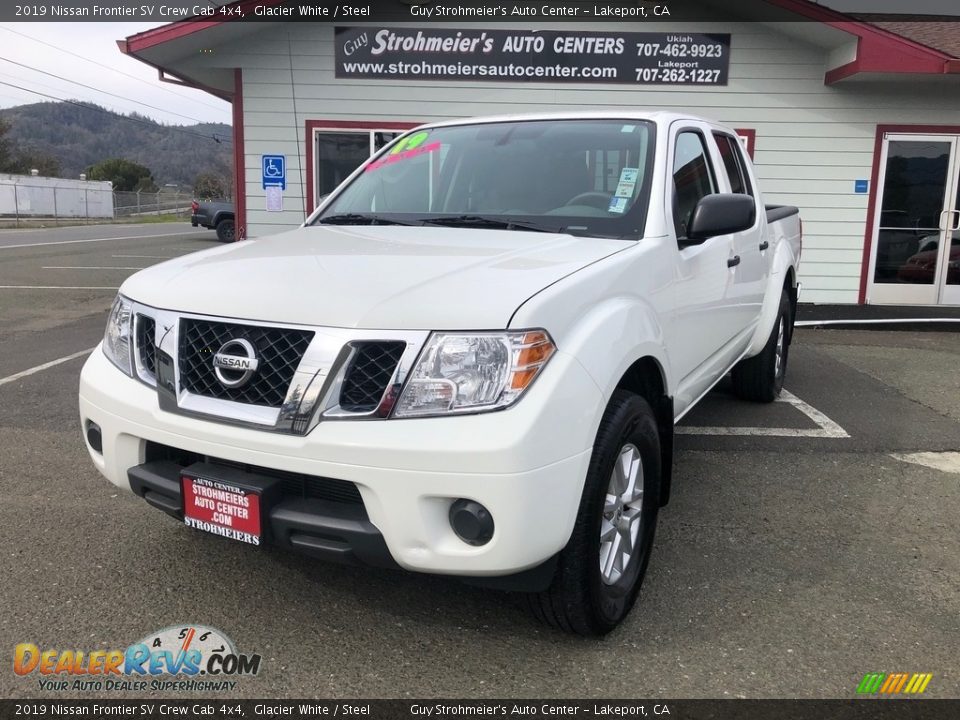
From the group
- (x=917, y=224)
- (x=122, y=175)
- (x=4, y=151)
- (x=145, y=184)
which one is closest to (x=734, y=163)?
(x=917, y=224)

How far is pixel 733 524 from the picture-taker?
3.68 m

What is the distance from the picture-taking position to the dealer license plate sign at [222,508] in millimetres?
2352

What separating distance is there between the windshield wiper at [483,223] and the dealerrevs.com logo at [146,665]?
70.5 inches

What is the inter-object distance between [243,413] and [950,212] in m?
→ 11.2

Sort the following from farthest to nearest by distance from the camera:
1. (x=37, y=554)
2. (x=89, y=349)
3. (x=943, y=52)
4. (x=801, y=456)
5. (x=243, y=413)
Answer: (x=943, y=52) < (x=89, y=349) < (x=801, y=456) < (x=37, y=554) < (x=243, y=413)

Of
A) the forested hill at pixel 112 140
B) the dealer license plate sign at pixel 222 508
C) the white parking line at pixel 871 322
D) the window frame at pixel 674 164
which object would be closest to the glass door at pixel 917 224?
the white parking line at pixel 871 322

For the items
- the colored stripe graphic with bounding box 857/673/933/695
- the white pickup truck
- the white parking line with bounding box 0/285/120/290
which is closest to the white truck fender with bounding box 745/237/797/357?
the white pickup truck

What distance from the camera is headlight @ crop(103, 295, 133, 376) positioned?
2.76m

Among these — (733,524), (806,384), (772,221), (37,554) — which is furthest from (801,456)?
(37,554)

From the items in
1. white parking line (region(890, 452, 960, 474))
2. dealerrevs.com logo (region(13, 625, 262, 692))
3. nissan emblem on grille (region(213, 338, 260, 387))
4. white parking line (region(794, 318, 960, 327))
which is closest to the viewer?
nissan emblem on grille (region(213, 338, 260, 387))

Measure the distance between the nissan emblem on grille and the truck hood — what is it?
3.8 inches

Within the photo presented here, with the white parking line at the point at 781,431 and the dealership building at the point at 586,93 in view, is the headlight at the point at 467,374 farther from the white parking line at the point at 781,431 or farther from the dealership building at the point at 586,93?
the dealership building at the point at 586,93

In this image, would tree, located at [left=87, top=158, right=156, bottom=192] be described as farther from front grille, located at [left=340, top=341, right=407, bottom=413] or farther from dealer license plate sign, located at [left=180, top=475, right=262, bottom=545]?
front grille, located at [left=340, top=341, right=407, bottom=413]

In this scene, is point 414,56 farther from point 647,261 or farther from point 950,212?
point 647,261
